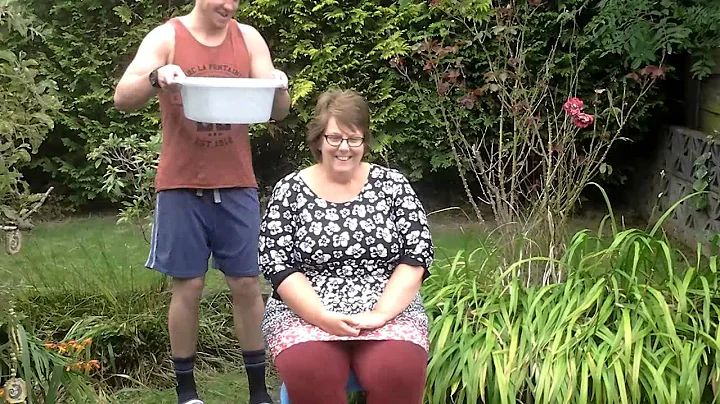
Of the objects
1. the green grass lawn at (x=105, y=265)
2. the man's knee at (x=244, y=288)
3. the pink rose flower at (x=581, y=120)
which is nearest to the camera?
the man's knee at (x=244, y=288)

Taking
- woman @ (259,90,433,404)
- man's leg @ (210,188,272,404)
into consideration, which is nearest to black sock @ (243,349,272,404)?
man's leg @ (210,188,272,404)

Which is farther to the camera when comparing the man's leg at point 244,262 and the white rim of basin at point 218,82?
the man's leg at point 244,262

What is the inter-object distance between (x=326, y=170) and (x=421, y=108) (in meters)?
3.13

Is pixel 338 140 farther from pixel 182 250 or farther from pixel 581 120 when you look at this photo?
pixel 581 120

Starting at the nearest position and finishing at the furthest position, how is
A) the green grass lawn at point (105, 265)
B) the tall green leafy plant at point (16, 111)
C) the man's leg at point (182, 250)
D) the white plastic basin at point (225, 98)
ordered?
the tall green leafy plant at point (16, 111), the white plastic basin at point (225, 98), the man's leg at point (182, 250), the green grass lawn at point (105, 265)

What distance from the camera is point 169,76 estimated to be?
2207mm

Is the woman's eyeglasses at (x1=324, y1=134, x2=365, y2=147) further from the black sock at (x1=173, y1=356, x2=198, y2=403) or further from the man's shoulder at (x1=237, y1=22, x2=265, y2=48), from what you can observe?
the black sock at (x1=173, y1=356, x2=198, y2=403)

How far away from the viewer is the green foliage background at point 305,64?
5.34 meters

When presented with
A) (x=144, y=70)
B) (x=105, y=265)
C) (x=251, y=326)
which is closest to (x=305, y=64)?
(x=105, y=265)

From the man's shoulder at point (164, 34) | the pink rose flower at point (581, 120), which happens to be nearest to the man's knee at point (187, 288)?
the man's shoulder at point (164, 34)

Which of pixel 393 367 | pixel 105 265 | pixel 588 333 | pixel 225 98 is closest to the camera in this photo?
pixel 393 367

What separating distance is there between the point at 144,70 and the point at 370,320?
0.97m

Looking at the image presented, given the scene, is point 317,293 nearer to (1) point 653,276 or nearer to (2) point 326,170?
→ (2) point 326,170

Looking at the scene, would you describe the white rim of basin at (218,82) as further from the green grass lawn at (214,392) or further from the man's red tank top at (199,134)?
the green grass lawn at (214,392)
